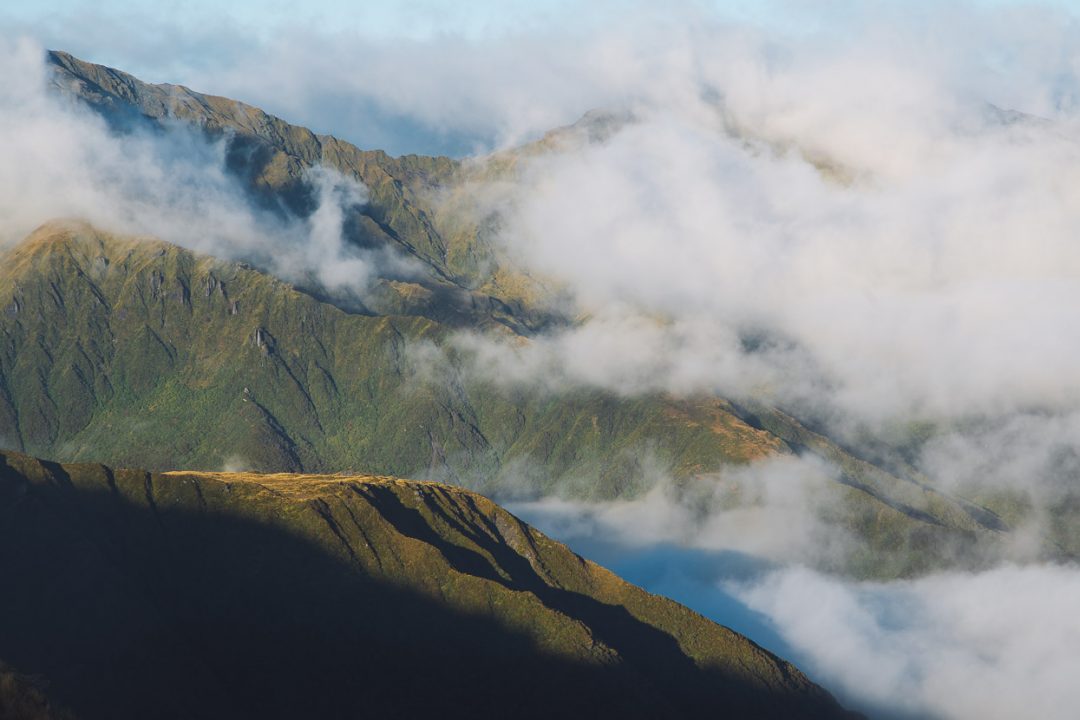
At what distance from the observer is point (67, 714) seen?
62.4 metres

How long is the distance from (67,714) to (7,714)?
394 centimetres

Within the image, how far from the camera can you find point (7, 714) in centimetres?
5894
